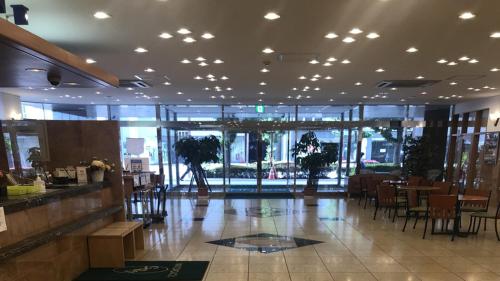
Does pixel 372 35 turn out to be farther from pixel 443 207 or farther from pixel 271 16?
pixel 443 207

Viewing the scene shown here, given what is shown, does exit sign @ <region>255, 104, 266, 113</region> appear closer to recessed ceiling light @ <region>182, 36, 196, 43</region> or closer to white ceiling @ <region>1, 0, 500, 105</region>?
white ceiling @ <region>1, 0, 500, 105</region>

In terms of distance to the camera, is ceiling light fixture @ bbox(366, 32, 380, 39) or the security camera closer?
ceiling light fixture @ bbox(366, 32, 380, 39)

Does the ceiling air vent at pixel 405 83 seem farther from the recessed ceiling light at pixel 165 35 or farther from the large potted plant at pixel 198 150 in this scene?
the large potted plant at pixel 198 150

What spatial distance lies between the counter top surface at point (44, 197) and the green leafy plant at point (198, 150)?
5904mm

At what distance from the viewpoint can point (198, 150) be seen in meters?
10.8

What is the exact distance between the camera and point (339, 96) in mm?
10008

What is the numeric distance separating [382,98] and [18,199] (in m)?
10.4

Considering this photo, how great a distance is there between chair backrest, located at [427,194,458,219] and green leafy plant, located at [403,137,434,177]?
5662 mm

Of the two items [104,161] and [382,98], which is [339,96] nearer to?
[382,98]

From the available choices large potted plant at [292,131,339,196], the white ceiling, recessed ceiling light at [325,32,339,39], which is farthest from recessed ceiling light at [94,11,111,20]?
large potted plant at [292,131,339,196]

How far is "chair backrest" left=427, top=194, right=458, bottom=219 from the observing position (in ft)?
18.9

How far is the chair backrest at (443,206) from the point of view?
576 centimetres

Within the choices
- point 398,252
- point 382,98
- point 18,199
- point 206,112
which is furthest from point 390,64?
point 206,112

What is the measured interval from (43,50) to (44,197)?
1751 millimetres
